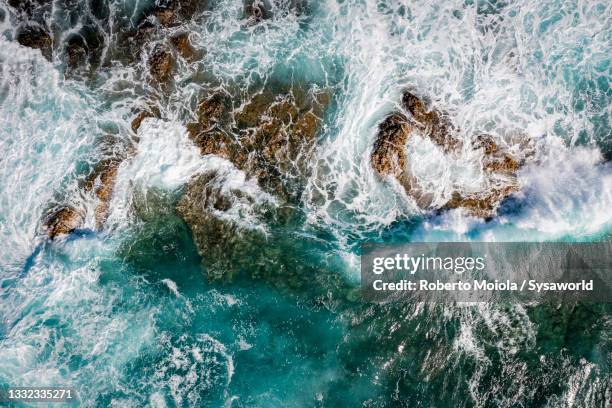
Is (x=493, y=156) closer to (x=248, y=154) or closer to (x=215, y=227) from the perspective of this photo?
(x=248, y=154)

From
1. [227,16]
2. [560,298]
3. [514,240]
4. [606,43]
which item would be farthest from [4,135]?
[606,43]

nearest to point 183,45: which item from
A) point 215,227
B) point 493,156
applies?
point 215,227

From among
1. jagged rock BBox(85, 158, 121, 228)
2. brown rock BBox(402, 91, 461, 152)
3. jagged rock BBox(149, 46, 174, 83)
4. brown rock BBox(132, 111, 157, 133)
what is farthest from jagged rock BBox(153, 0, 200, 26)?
brown rock BBox(402, 91, 461, 152)

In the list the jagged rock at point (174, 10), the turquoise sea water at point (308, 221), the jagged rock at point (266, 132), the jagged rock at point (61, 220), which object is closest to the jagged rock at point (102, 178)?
the turquoise sea water at point (308, 221)

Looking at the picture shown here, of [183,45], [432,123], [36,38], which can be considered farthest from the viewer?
[36,38]

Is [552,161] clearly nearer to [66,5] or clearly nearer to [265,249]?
[265,249]

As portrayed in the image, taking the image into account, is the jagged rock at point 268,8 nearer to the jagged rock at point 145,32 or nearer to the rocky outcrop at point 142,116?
the jagged rock at point 145,32

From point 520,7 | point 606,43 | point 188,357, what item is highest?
point 520,7
